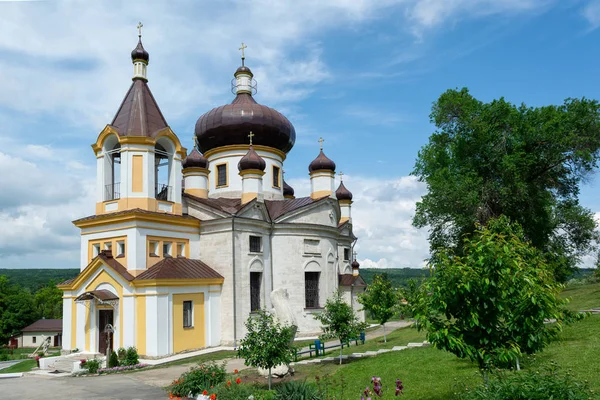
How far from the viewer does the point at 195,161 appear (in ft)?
92.5

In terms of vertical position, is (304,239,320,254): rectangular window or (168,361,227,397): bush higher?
(304,239,320,254): rectangular window

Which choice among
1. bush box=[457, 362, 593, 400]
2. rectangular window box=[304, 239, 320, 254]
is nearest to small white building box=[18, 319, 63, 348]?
rectangular window box=[304, 239, 320, 254]

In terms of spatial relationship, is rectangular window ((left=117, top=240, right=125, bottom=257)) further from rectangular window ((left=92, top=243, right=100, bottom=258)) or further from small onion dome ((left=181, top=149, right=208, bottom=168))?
small onion dome ((left=181, top=149, right=208, bottom=168))

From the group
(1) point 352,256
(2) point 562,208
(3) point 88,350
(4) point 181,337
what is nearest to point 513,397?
(4) point 181,337

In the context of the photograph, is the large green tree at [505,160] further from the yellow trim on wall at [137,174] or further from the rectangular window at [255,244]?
the yellow trim on wall at [137,174]

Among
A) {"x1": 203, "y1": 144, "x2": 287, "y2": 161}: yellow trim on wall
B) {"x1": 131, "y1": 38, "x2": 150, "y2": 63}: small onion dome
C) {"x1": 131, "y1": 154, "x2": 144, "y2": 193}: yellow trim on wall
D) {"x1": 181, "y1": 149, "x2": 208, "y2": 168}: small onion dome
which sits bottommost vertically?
{"x1": 131, "y1": 154, "x2": 144, "y2": 193}: yellow trim on wall

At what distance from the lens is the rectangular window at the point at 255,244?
24.8 m

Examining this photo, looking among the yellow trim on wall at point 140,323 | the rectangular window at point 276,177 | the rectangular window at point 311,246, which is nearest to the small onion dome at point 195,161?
the rectangular window at point 276,177

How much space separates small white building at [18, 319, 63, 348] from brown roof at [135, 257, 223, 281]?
121ft

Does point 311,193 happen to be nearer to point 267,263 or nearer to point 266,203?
point 266,203

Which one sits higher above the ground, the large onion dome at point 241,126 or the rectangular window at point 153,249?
the large onion dome at point 241,126

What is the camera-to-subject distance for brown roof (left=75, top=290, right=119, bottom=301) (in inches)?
797

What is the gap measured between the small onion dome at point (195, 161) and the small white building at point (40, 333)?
34394 millimetres

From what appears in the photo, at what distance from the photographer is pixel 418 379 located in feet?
38.3
